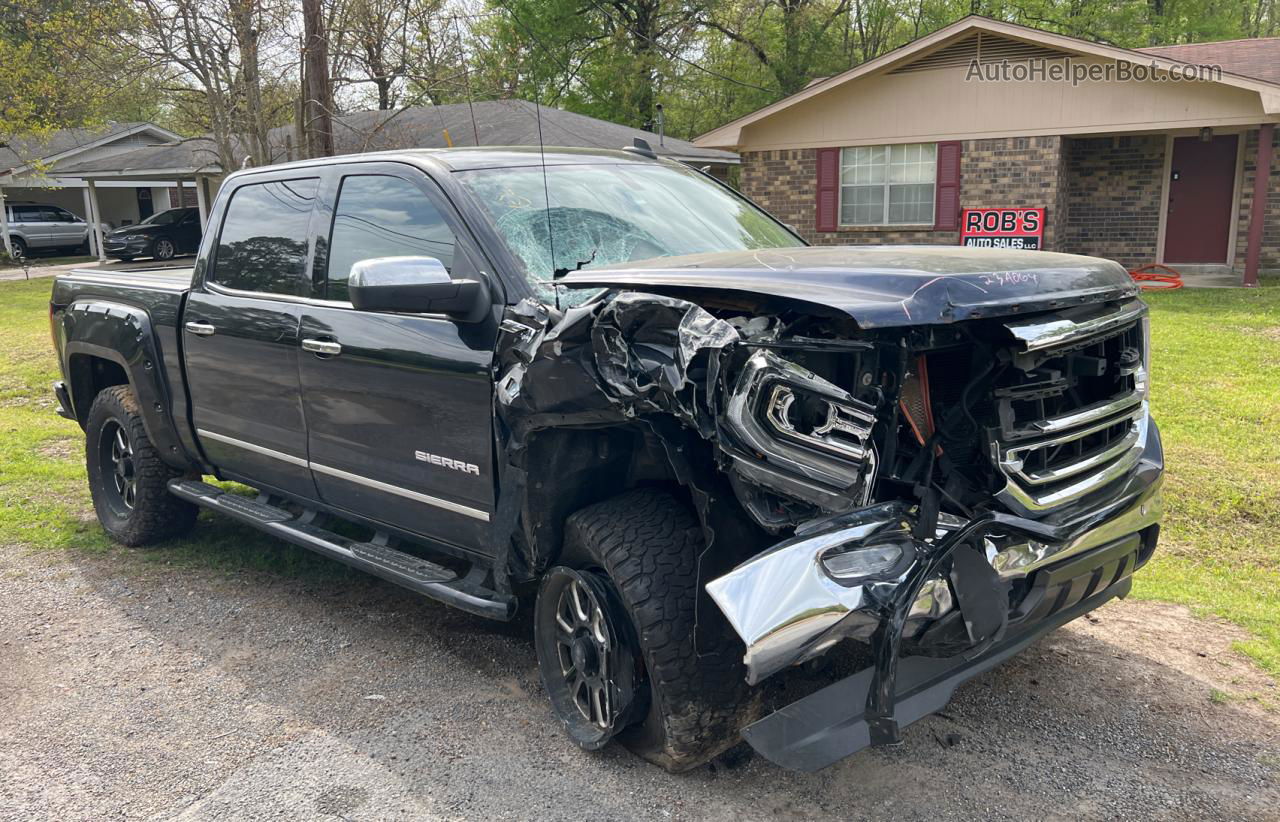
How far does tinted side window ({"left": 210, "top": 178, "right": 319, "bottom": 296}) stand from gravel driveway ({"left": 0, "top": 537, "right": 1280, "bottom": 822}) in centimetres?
156

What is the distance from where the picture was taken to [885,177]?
19.1 metres

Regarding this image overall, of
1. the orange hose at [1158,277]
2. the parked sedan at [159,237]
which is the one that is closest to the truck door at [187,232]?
the parked sedan at [159,237]

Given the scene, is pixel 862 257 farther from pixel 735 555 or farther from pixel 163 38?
pixel 163 38

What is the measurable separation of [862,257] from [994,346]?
19.7 inches

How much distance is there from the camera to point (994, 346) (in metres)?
2.90

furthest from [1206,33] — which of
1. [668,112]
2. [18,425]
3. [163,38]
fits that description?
[18,425]

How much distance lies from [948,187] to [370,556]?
640 inches

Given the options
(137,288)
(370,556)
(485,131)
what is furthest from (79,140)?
(370,556)

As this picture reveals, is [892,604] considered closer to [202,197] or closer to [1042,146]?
[1042,146]

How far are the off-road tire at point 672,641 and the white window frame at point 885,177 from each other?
16.7 metres

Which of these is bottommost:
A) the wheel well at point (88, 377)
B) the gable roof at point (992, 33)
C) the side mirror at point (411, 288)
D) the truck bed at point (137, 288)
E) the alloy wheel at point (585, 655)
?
the alloy wheel at point (585, 655)

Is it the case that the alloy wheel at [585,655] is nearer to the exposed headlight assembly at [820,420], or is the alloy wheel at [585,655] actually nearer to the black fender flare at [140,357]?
the exposed headlight assembly at [820,420]

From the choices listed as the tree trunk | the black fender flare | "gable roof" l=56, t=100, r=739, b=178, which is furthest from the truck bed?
"gable roof" l=56, t=100, r=739, b=178

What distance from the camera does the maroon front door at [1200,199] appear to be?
18.0 m
